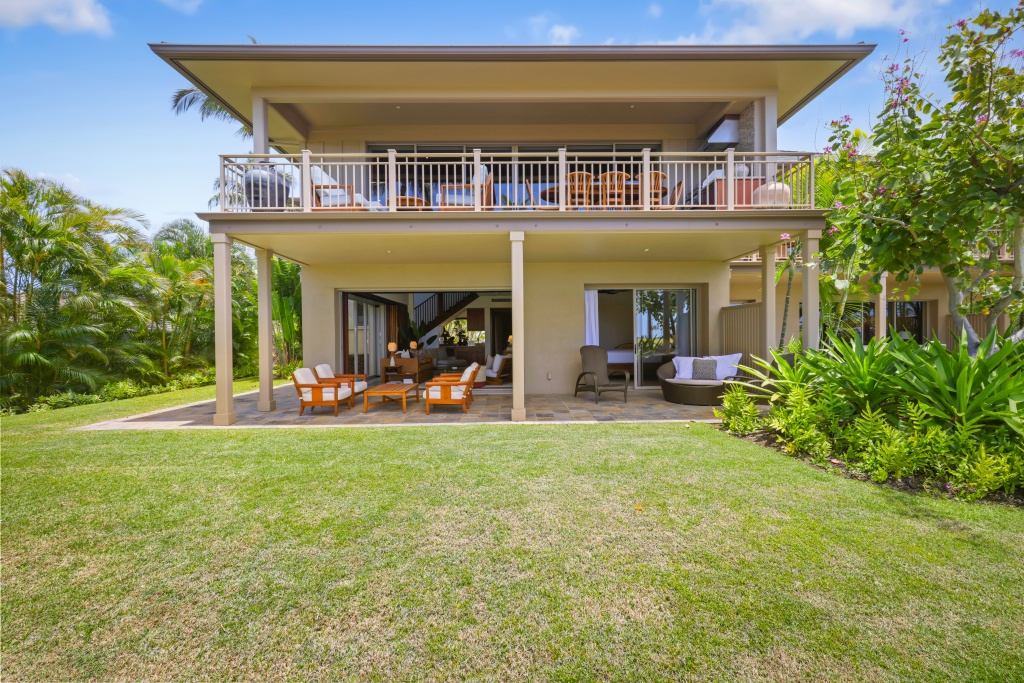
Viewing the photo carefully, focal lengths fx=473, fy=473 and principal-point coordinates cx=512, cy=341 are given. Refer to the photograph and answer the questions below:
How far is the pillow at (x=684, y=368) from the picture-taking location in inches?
356

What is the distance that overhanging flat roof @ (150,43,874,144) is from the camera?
7719mm

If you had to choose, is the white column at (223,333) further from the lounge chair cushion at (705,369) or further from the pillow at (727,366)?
the pillow at (727,366)

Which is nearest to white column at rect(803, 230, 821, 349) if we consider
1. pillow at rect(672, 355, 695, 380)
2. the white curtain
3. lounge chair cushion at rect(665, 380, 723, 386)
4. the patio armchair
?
lounge chair cushion at rect(665, 380, 723, 386)

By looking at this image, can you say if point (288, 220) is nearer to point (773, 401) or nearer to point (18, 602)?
point (18, 602)

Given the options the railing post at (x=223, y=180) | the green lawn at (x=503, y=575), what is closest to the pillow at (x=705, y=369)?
the green lawn at (x=503, y=575)

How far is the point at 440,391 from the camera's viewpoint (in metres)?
7.78

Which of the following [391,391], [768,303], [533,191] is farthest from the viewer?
[533,191]

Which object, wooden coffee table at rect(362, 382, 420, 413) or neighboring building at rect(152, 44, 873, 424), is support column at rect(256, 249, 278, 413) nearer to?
neighboring building at rect(152, 44, 873, 424)

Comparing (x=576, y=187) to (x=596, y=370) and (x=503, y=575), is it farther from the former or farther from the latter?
(x=503, y=575)

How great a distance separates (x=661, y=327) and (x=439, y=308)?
26.1 ft

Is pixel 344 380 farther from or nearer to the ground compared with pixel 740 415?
farther from the ground

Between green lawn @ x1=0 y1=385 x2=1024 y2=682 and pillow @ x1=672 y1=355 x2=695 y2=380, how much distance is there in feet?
14.5

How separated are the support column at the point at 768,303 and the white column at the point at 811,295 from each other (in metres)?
1.14

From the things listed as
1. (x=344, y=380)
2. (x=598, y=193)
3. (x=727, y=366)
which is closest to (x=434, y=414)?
(x=344, y=380)
